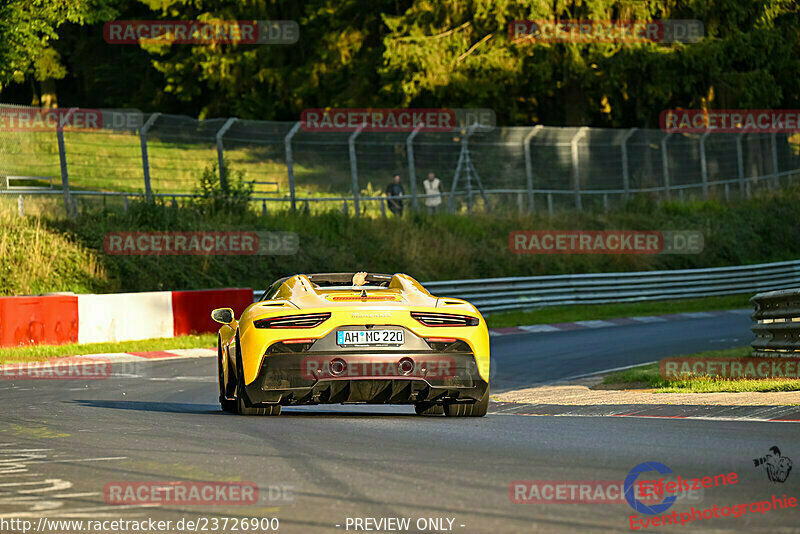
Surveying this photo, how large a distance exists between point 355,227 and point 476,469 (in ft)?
78.1

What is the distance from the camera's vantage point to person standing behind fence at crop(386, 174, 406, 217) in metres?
31.9

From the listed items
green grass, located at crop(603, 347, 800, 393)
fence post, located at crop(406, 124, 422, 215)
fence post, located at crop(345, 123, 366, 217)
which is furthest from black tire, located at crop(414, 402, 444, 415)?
fence post, located at crop(406, 124, 422, 215)

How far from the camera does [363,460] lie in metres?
7.29

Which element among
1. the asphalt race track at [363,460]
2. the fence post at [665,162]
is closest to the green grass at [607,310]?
the fence post at [665,162]

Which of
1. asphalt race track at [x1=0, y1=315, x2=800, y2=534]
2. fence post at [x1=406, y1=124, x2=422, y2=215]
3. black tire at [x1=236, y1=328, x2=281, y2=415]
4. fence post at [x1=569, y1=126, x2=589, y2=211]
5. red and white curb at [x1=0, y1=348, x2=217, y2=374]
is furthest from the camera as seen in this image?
fence post at [x1=569, y1=126, x2=589, y2=211]

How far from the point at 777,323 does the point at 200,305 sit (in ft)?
35.7

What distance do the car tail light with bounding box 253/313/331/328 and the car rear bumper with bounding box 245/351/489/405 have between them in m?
0.24

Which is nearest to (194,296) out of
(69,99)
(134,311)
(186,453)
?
(134,311)

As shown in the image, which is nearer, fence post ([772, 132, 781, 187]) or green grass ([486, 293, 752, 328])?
green grass ([486, 293, 752, 328])

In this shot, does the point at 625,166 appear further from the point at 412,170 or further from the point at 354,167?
the point at 354,167

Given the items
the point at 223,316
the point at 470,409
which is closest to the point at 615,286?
the point at 223,316

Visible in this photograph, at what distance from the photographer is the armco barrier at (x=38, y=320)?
18797 millimetres

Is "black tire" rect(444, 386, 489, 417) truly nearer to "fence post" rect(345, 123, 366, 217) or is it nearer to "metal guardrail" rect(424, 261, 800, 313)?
"metal guardrail" rect(424, 261, 800, 313)

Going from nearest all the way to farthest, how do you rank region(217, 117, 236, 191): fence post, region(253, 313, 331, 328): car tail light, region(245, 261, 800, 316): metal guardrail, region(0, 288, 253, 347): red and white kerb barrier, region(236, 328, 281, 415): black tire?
region(253, 313, 331, 328): car tail light → region(236, 328, 281, 415): black tire → region(0, 288, 253, 347): red and white kerb barrier → region(217, 117, 236, 191): fence post → region(245, 261, 800, 316): metal guardrail
